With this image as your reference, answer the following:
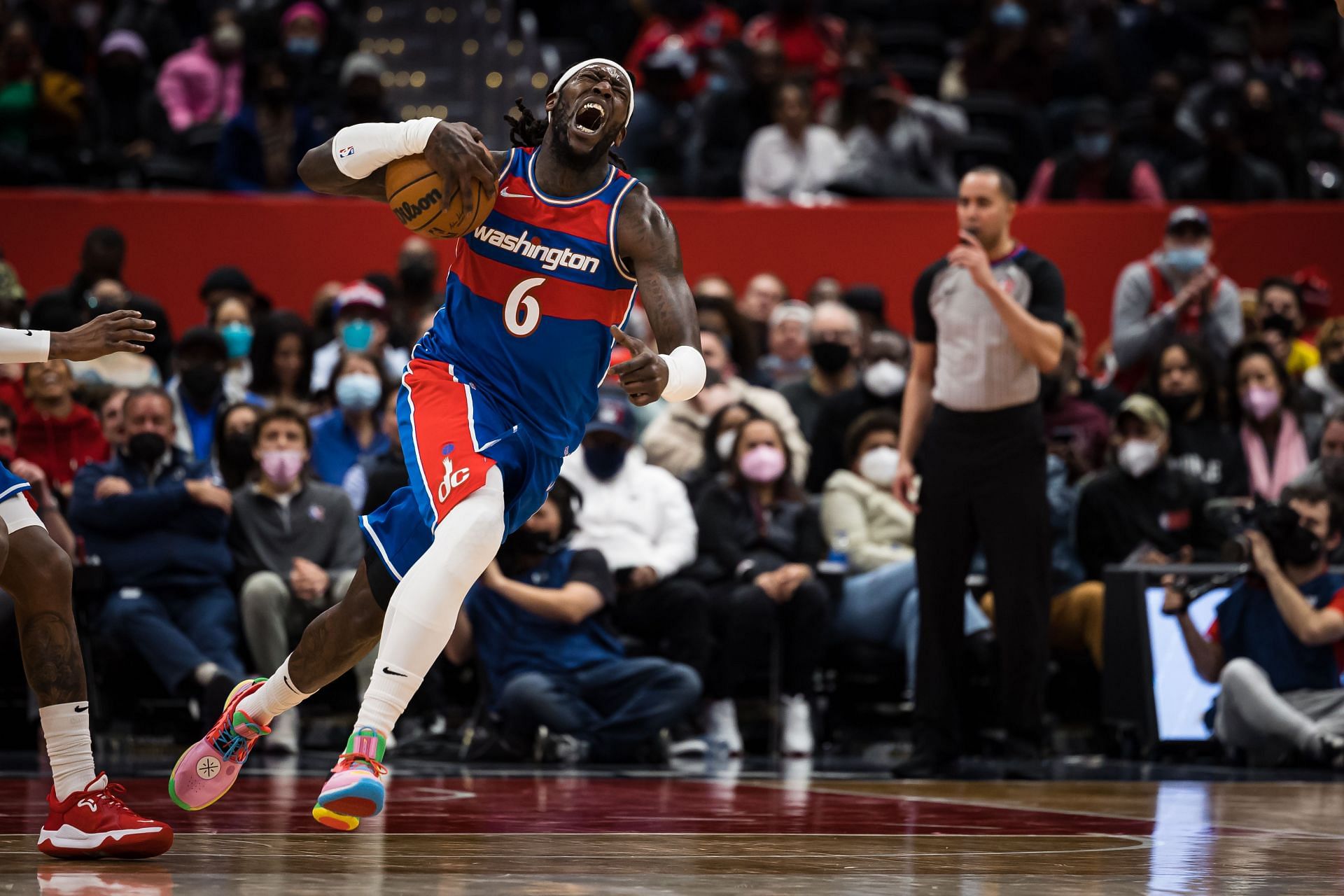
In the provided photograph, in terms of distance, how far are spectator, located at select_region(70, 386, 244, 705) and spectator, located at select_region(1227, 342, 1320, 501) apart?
5.07 metres

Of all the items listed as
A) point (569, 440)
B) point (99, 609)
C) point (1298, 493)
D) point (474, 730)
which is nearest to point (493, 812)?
point (569, 440)

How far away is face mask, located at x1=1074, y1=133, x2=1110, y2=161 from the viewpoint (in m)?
12.6

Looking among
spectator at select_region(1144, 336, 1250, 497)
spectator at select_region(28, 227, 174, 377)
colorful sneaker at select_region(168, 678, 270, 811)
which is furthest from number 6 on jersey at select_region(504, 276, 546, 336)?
spectator at select_region(1144, 336, 1250, 497)

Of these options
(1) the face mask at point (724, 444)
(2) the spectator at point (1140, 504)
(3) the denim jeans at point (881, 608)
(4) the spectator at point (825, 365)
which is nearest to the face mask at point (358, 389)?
(1) the face mask at point (724, 444)

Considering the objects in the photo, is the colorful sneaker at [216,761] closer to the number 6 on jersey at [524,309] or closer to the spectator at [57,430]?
the number 6 on jersey at [524,309]

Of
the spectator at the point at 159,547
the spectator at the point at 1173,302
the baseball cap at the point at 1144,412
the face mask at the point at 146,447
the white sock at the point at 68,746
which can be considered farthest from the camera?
the spectator at the point at 1173,302

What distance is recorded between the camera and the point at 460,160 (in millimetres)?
4504

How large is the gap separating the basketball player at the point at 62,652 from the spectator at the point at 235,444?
4.19 m

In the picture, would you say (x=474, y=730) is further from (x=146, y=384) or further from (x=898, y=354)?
(x=898, y=354)

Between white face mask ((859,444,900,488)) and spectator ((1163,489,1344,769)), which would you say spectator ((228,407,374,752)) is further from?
spectator ((1163,489,1344,769))

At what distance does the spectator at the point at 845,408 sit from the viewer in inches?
378

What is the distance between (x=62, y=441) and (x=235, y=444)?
0.77m

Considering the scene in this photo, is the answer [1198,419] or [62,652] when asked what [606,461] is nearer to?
[1198,419]

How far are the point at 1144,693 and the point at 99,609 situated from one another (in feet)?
14.9
